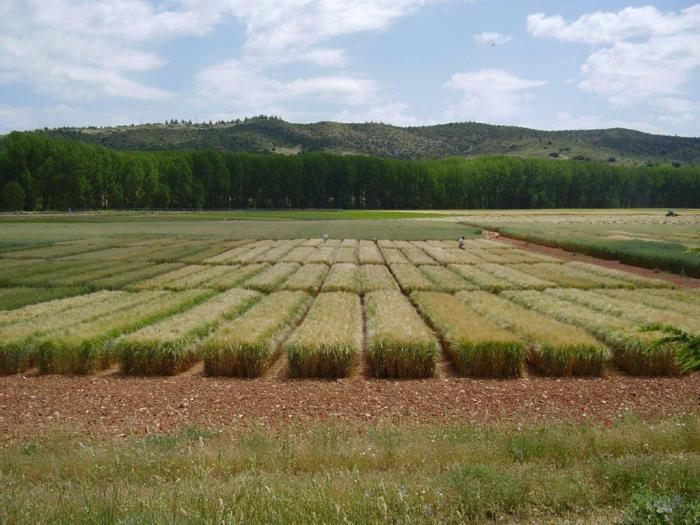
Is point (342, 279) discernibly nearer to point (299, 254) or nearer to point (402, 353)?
point (402, 353)

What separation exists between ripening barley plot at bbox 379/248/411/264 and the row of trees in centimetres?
8442

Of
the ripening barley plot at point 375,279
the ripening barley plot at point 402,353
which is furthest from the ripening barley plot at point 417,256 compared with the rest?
the ripening barley plot at point 402,353

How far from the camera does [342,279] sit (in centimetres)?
2806

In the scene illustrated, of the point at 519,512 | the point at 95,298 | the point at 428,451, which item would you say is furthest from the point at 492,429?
the point at 95,298

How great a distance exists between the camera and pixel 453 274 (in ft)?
101

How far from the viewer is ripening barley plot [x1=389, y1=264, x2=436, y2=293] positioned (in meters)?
26.0

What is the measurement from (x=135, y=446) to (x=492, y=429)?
5773 mm

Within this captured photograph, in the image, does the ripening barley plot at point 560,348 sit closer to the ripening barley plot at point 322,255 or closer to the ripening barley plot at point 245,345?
the ripening barley plot at point 245,345

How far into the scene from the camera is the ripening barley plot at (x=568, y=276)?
27.3m

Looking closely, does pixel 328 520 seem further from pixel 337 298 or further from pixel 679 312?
pixel 679 312

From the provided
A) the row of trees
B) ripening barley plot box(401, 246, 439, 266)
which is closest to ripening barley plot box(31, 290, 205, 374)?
ripening barley plot box(401, 246, 439, 266)

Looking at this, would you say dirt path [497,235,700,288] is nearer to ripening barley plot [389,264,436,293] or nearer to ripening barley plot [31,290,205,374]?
ripening barley plot [389,264,436,293]

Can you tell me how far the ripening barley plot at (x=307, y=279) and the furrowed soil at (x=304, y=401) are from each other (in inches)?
428

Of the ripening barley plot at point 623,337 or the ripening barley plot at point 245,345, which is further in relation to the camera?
the ripening barley plot at point 245,345
